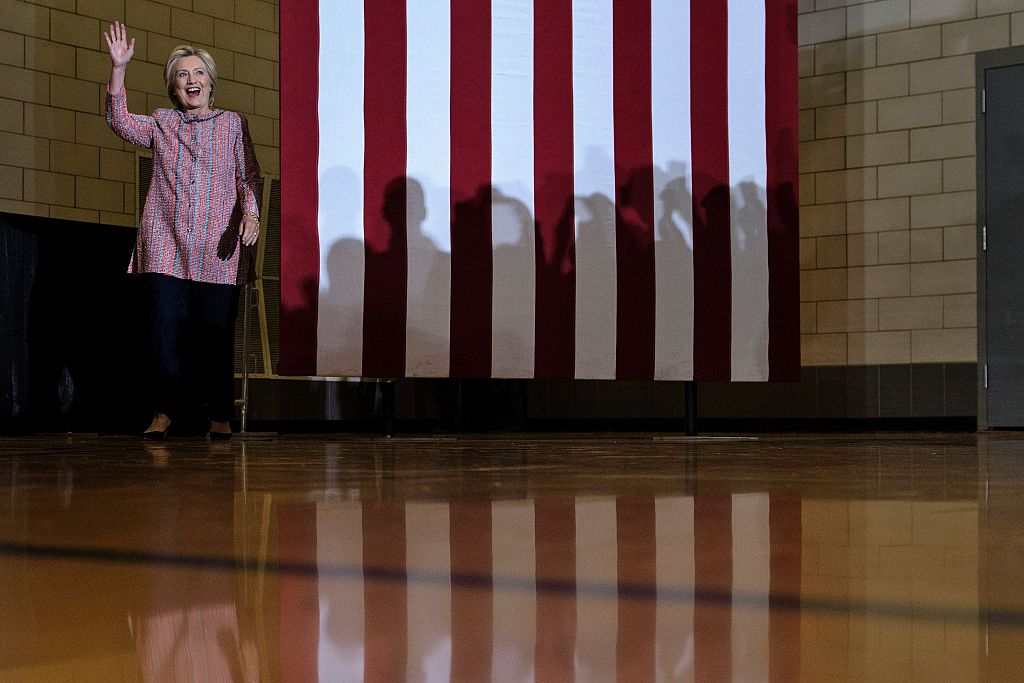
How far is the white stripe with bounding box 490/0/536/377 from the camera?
323 cm

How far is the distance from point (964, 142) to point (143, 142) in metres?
3.27

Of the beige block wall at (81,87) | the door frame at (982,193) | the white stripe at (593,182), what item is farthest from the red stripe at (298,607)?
the door frame at (982,193)

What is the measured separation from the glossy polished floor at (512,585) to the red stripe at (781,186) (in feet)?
7.78

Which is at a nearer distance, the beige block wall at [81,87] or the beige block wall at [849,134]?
the beige block wall at [81,87]

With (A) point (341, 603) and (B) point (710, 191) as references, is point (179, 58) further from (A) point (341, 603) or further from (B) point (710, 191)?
(A) point (341, 603)

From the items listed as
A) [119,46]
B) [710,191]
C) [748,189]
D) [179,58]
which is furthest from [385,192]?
[748,189]

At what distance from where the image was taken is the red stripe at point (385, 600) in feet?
1.13

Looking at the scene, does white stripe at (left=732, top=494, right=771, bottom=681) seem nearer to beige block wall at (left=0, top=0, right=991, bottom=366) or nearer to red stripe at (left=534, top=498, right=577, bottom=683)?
red stripe at (left=534, top=498, right=577, bottom=683)

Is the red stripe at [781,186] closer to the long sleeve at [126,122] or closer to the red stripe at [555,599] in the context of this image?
the long sleeve at [126,122]

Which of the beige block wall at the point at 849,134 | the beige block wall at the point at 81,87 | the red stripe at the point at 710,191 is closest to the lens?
the red stripe at the point at 710,191

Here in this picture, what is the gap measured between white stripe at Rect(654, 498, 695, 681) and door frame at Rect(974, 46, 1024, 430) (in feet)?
14.3

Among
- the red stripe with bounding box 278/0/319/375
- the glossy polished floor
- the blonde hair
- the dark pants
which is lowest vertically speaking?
the glossy polished floor

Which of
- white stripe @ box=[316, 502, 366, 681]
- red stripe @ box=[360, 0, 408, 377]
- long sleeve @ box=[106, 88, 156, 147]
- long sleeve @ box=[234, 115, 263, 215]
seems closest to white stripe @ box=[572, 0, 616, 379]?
red stripe @ box=[360, 0, 408, 377]

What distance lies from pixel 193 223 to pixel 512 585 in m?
2.83
